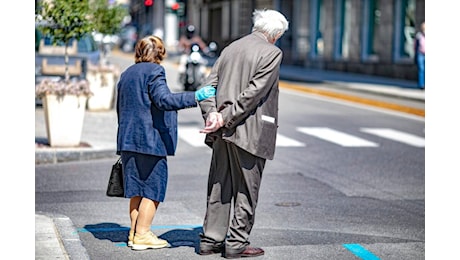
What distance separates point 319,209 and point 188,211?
126 centimetres

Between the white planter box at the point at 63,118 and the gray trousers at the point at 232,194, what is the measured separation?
6407mm

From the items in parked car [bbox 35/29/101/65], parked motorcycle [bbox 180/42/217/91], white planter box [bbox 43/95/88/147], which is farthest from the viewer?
parked motorcycle [bbox 180/42/217/91]

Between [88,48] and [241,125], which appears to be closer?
[241,125]

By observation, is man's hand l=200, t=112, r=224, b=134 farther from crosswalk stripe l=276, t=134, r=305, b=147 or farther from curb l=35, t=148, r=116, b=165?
crosswalk stripe l=276, t=134, r=305, b=147

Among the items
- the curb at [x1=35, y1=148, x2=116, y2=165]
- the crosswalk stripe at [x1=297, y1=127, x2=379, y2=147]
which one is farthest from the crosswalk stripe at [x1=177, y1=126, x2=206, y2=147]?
the crosswalk stripe at [x1=297, y1=127, x2=379, y2=147]

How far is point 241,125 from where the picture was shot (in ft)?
22.3

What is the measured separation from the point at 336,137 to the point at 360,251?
8.45 m

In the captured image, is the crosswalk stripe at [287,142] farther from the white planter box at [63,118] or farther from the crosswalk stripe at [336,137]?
the white planter box at [63,118]

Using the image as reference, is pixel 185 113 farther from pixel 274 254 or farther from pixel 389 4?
pixel 389 4

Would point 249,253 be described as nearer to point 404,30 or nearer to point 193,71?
point 193,71

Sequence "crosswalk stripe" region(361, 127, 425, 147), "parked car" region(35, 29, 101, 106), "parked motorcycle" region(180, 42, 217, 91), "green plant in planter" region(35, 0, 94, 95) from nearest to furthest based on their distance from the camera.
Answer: "green plant in planter" region(35, 0, 94, 95) < "crosswalk stripe" region(361, 127, 425, 147) < "parked car" region(35, 29, 101, 106) < "parked motorcycle" region(180, 42, 217, 91)

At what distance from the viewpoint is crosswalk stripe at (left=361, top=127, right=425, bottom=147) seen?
15500 millimetres

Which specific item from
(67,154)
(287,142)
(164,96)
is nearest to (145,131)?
(164,96)
